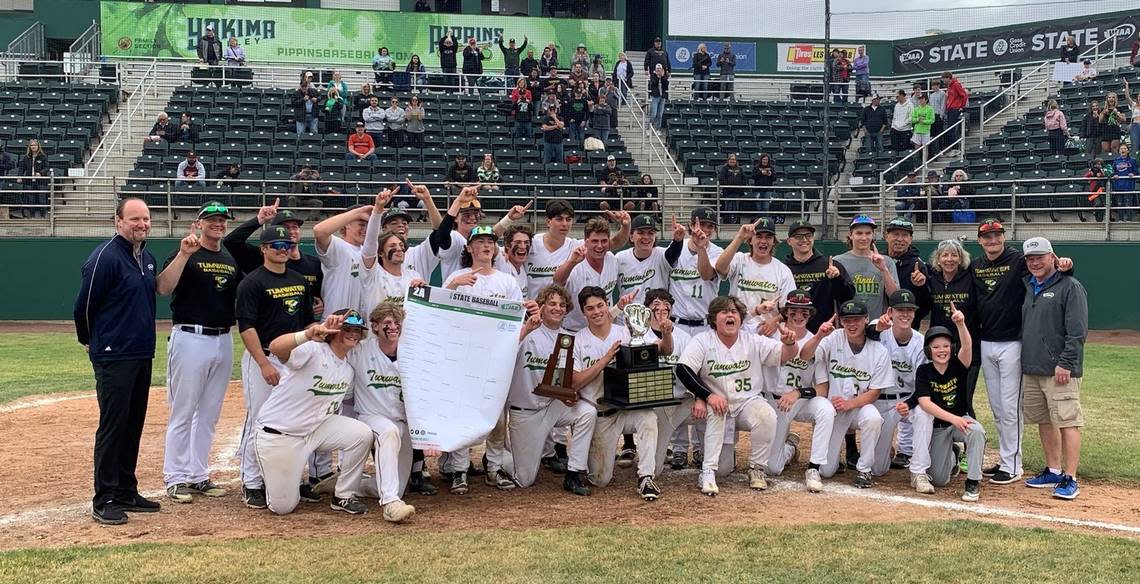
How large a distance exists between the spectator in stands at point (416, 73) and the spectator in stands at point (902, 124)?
11.5 meters

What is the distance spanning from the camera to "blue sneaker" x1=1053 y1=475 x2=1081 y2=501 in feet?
24.4

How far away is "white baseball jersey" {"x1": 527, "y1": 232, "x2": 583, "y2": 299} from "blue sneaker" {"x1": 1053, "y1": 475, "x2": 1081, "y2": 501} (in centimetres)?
418

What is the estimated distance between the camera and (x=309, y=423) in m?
6.87

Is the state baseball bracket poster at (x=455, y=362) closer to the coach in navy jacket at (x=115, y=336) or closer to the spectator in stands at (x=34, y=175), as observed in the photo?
the coach in navy jacket at (x=115, y=336)

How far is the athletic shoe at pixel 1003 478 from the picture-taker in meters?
7.95

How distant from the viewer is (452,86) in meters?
25.9

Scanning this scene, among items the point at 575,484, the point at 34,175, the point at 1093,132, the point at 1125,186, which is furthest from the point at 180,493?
the point at 1093,132

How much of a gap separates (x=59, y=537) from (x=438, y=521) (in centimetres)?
228

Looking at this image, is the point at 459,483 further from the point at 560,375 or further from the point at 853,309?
the point at 853,309

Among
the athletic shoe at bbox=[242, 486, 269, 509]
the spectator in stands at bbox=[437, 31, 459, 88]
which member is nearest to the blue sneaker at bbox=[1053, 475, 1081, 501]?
the athletic shoe at bbox=[242, 486, 269, 509]

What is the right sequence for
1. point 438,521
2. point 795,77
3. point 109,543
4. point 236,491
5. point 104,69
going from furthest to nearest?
point 795,77, point 104,69, point 236,491, point 438,521, point 109,543

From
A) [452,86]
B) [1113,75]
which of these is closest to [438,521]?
[452,86]

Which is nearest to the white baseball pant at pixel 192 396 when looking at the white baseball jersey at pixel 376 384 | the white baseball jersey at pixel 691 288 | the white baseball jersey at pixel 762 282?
the white baseball jersey at pixel 376 384

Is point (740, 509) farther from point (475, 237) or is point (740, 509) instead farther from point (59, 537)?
point (59, 537)
